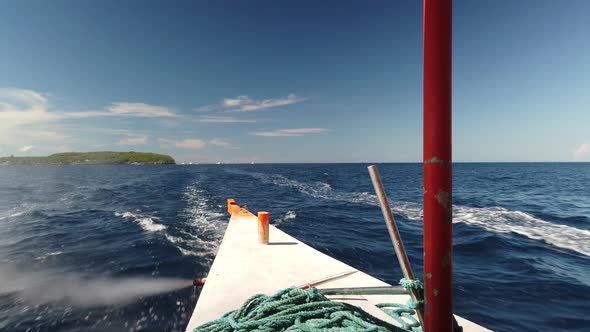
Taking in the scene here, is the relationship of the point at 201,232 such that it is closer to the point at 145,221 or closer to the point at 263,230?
the point at 145,221

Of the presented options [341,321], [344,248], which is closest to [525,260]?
[344,248]

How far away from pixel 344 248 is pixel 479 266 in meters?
4.07

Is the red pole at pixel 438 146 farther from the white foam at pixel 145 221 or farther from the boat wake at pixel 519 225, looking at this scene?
the white foam at pixel 145 221

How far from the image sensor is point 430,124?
5.70ft

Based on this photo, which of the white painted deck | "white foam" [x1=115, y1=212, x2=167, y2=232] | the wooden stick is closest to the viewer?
the white painted deck

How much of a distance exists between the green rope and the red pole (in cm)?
108

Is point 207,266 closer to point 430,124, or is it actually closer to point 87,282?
point 87,282

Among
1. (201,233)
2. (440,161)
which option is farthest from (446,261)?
(201,233)

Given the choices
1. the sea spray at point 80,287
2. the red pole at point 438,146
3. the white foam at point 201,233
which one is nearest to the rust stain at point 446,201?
Result: the red pole at point 438,146

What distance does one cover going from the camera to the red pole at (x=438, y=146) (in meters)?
1.71

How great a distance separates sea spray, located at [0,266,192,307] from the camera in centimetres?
574

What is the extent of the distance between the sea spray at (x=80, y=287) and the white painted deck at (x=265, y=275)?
1692 millimetres

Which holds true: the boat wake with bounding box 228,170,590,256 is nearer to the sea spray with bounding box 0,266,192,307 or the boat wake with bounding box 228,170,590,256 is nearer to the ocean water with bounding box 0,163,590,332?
the ocean water with bounding box 0,163,590,332

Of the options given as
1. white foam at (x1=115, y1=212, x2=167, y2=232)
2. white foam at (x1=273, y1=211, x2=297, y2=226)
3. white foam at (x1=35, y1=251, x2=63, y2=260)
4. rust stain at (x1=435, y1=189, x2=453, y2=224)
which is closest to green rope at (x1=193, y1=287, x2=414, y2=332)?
rust stain at (x1=435, y1=189, x2=453, y2=224)
